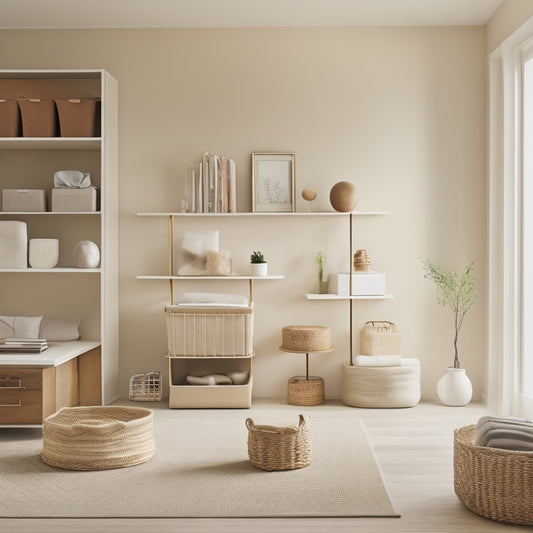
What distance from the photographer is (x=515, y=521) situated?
258 cm

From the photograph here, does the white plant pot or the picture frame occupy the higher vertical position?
the picture frame

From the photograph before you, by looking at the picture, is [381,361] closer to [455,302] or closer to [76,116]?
[455,302]

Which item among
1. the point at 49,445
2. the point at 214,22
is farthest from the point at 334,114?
the point at 49,445

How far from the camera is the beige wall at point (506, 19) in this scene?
408cm

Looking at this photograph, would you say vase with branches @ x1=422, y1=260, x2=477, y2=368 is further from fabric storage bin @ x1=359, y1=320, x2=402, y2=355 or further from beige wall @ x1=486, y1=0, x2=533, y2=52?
beige wall @ x1=486, y1=0, x2=533, y2=52

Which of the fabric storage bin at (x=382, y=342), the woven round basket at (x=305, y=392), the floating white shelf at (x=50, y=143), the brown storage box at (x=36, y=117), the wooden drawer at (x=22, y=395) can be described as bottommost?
the woven round basket at (x=305, y=392)

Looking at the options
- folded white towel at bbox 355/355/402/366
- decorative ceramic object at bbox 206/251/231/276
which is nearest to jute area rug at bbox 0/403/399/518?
folded white towel at bbox 355/355/402/366

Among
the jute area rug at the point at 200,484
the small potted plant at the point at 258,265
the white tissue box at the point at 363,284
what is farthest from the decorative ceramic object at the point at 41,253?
the white tissue box at the point at 363,284

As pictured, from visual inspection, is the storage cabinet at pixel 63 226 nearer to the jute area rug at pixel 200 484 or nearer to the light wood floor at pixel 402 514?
the jute area rug at pixel 200 484

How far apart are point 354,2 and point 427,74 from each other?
0.76 meters

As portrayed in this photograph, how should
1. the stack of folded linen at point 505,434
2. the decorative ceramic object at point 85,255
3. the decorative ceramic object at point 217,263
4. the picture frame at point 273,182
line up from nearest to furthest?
the stack of folded linen at point 505,434, the decorative ceramic object at point 85,255, the decorative ceramic object at point 217,263, the picture frame at point 273,182

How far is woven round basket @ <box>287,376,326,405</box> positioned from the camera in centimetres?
468

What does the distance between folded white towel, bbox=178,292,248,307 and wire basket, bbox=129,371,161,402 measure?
610mm

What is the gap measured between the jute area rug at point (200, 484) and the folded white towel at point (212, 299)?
0.93m
